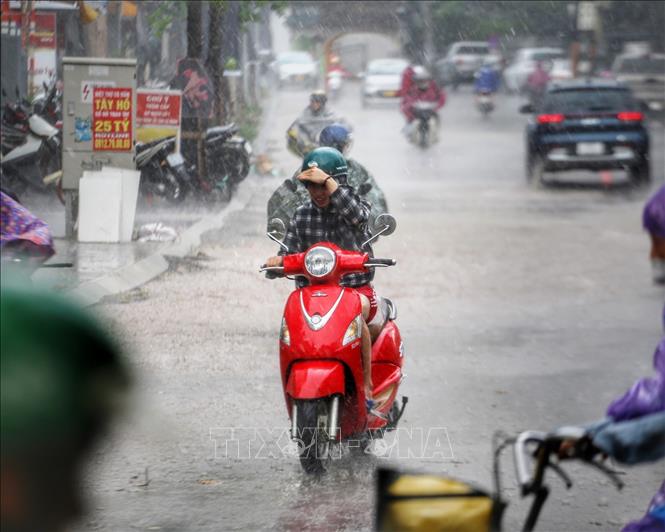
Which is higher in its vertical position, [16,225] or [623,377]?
[16,225]

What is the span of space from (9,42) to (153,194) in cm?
648

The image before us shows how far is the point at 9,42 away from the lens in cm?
2428

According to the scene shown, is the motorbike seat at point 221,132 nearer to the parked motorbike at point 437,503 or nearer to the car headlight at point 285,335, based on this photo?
the car headlight at point 285,335

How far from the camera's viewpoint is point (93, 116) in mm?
15602

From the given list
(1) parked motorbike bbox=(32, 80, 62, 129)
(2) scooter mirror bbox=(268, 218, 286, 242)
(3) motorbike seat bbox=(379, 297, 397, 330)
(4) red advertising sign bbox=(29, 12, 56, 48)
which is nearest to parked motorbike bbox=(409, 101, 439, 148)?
(4) red advertising sign bbox=(29, 12, 56, 48)

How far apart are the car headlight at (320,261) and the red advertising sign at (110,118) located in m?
9.50

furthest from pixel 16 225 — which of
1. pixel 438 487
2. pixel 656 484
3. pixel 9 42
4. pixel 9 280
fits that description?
pixel 9 42

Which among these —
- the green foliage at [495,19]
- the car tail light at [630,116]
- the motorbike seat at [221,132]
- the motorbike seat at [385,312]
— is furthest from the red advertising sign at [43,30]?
the green foliage at [495,19]

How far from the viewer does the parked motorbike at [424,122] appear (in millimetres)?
34188

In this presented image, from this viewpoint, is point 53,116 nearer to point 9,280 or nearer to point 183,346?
point 183,346

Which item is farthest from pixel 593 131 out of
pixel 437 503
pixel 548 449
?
pixel 437 503

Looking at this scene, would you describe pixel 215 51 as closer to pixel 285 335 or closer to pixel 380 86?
pixel 285 335

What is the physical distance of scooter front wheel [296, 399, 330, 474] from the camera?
Answer: 20.7 feet

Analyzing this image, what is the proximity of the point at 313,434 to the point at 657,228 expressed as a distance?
10.5 feet
